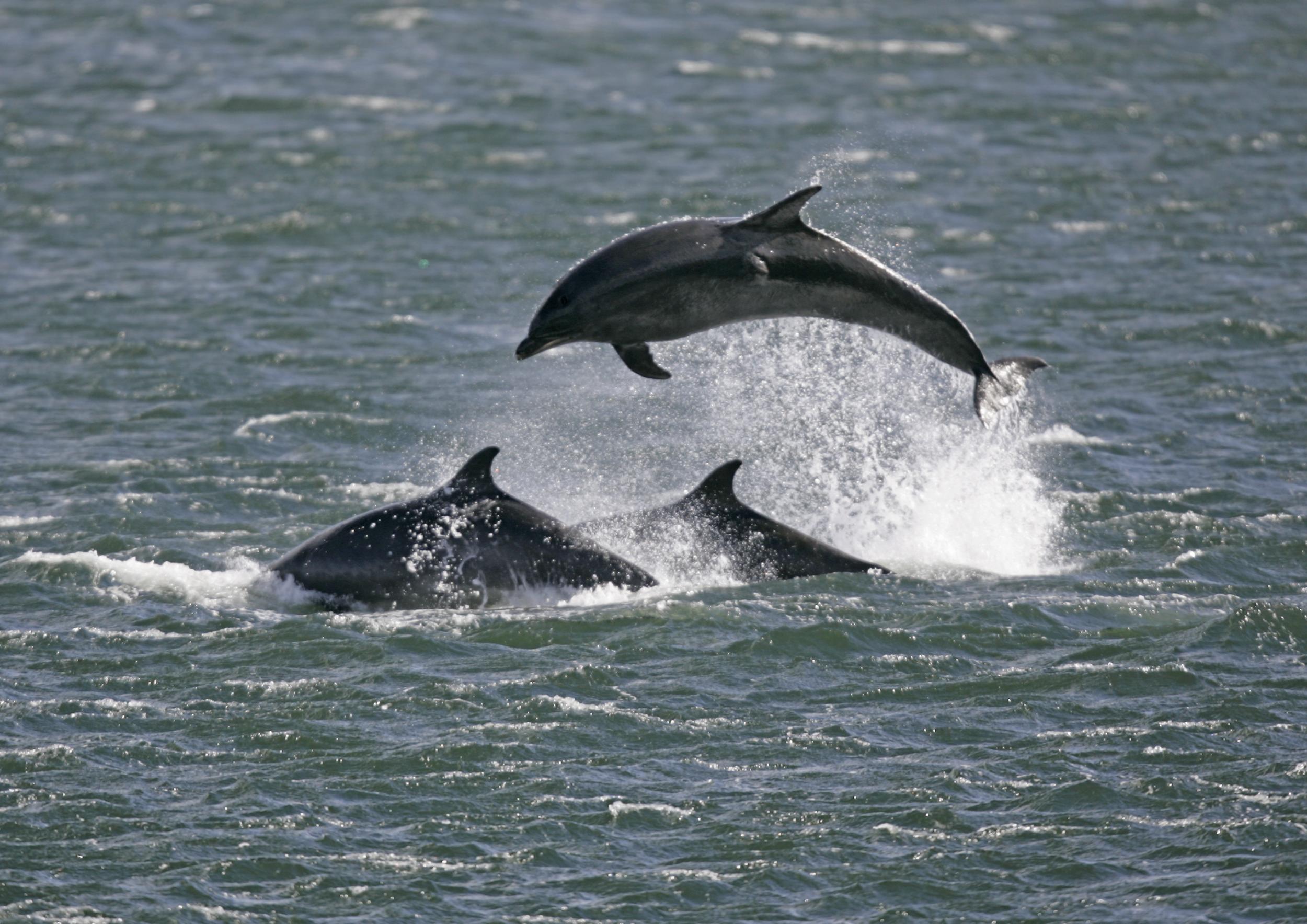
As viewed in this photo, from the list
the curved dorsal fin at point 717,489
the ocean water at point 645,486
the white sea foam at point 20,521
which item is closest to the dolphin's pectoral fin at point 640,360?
the ocean water at point 645,486

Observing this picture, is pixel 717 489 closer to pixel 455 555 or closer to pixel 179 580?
pixel 455 555

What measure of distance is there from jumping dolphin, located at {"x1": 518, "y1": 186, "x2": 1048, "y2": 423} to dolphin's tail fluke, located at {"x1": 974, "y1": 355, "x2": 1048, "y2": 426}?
53 centimetres

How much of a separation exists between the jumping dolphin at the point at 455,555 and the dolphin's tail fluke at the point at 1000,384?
3.37 metres

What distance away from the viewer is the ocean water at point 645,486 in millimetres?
12367

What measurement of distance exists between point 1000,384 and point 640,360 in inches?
137

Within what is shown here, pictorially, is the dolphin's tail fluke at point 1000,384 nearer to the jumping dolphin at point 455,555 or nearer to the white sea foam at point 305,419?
the jumping dolphin at point 455,555

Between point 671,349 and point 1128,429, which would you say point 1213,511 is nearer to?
point 1128,429

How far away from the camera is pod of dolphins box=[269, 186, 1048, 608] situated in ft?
46.4

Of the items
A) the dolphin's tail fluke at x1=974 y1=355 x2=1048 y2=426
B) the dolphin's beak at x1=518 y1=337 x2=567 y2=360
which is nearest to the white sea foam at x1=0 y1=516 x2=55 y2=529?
the dolphin's beak at x1=518 y1=337 x2=567 y2=360

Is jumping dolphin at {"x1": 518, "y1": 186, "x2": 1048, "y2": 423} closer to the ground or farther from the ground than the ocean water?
farther from the ground

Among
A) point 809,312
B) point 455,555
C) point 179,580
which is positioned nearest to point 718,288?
point 809,312

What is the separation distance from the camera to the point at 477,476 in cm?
1686

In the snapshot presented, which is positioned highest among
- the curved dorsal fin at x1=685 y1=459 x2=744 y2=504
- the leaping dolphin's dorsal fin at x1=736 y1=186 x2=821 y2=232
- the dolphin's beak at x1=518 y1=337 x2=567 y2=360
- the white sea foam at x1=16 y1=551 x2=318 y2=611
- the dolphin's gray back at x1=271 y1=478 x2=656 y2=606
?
the leaping dolphin's dorsal fin at x1=736 y1=186 x2=821 y2=232

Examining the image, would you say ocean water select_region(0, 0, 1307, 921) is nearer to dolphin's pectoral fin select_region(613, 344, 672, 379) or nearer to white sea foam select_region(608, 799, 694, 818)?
white sea foam select_region(608, 799, 694, 818)
